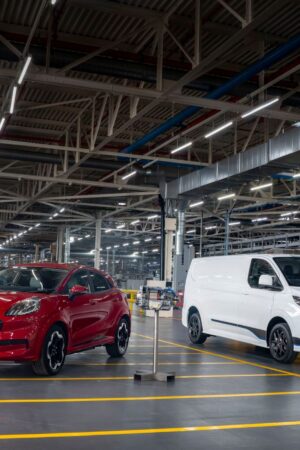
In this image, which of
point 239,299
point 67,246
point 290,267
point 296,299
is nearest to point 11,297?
point 296,299

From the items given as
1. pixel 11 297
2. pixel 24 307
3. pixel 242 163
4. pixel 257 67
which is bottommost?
pixel 24 307

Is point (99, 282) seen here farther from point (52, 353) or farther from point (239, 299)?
point (239, 299)

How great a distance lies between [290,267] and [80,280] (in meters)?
4.05

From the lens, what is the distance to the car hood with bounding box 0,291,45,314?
24.8ft

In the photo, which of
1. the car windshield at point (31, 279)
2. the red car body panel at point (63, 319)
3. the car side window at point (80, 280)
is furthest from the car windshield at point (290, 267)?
the car windshield at point (31, 279)

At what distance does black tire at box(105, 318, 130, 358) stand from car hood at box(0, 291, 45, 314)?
7.44 feet

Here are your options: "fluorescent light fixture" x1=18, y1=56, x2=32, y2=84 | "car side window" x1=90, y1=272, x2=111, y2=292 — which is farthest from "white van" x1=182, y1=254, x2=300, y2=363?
"fluorescent light fixture" x1=18, y1=56, x2=32, y2=84

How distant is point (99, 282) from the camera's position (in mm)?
9742

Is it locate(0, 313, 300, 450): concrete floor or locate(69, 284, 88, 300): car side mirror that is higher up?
locate(69, 284, 88, 300): car side mirror

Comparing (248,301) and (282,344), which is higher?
(248,301)

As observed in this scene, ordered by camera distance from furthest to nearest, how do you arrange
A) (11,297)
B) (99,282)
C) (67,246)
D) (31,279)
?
(67,246), (99,282), (31,279), (11,297)

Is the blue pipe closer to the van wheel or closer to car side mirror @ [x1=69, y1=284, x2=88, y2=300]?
the van wheel

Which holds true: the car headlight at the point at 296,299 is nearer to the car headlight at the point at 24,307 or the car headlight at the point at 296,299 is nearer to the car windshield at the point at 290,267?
the car windshield at the point at 290,267

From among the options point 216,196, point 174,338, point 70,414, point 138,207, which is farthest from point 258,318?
point 138,207
